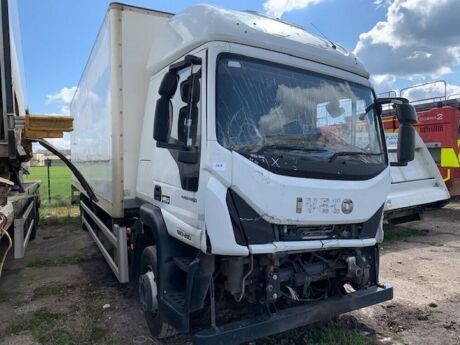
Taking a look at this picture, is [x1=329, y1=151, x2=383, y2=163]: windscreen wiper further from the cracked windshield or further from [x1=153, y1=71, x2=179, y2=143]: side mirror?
[x1=153, y1=71, x2=179, y2=143]: side mirror

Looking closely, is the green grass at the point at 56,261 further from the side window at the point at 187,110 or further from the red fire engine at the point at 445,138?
the red fire engine at the point at 445,138

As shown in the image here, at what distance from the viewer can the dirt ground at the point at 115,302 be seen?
409 cm

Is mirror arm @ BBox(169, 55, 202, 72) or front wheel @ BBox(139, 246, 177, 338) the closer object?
mirror arm @ BBox(169, 55, 202, 72)

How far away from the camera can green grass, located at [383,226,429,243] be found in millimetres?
8414

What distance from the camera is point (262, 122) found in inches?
129

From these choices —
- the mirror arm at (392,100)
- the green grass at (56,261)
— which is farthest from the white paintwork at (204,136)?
the green grass at (56,261)

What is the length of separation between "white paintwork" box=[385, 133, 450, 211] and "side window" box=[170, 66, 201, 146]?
5.14 metres

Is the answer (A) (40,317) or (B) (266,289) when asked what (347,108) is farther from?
(A) (40,317)

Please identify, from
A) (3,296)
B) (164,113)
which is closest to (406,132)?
(164,113)

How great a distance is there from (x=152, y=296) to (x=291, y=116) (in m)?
1.96

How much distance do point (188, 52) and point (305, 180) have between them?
1464 millimetres

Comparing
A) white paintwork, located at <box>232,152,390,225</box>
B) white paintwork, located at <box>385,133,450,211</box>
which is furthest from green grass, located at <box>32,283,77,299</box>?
white paintwork, located at <box>385,133,450,211</box>

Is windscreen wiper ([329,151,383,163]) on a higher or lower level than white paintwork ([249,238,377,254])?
higher

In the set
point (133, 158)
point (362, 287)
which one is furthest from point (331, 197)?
point (133, 158)
